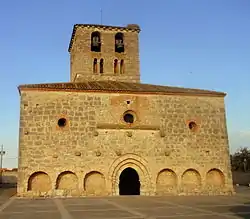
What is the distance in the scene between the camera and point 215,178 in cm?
2067

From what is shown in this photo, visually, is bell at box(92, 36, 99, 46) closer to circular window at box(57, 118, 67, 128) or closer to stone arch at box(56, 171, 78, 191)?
circular window at box(57, 118, 67, 128)

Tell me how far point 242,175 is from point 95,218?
28144mm

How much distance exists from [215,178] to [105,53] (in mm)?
12557

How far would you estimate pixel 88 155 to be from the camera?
19.0m

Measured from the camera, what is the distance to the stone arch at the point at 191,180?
65.8 feet

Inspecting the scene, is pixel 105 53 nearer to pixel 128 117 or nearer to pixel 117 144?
pixel 128 117

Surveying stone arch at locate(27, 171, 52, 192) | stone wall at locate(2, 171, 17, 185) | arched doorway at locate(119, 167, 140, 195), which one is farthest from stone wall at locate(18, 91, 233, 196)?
stone wall at locate(2, 171, 17, 185)

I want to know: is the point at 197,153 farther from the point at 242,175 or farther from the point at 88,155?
the point at 242,175

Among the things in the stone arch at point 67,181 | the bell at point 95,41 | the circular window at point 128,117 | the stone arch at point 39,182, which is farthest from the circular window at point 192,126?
the bell at point 95,41

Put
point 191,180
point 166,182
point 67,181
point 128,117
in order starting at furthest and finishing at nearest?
point 128,117, point 191,180, point 166,182, point 67,181

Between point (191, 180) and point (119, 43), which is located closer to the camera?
point (191, 180)

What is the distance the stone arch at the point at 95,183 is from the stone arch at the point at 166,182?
10.8ft

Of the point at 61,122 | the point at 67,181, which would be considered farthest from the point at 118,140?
the point at 67,181

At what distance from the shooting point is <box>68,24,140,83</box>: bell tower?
2570 centimetres
